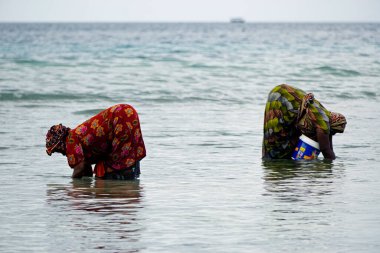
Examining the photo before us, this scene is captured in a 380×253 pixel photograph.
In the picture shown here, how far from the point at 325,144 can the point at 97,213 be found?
3173 millimetres

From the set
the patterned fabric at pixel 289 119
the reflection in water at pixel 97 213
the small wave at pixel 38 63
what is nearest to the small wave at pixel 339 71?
the small wave at pixel 38 63

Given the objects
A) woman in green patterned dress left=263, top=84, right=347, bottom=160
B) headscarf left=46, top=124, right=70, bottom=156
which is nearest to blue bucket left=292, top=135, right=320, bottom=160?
woman in green patterned dress left=263, top=84, right=347, bottom=160

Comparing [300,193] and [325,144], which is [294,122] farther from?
[300,193]

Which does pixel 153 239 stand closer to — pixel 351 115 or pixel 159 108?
pixel 351 115

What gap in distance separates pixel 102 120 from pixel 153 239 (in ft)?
7.46

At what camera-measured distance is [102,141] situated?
755cm

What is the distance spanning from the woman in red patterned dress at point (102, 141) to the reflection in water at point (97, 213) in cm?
19

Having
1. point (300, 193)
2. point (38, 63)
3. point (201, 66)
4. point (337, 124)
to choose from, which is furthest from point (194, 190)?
point (38, 63)

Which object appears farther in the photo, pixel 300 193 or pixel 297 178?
pixel 297 178

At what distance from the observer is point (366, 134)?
1150 centimetres

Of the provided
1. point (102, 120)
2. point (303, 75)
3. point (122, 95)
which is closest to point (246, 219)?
point (102, 120)

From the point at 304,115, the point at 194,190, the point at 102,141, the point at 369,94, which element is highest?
the point at 304,115

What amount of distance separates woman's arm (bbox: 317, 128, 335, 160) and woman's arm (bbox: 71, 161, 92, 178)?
2.34 meters

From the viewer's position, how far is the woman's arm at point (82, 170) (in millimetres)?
7598
